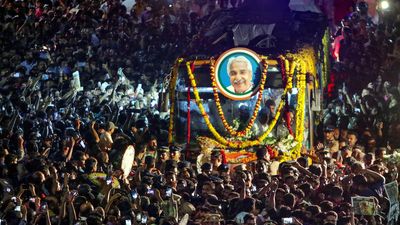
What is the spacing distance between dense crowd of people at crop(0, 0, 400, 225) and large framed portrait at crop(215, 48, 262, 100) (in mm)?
839

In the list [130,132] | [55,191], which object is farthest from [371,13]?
[55,191]

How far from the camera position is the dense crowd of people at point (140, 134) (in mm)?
10383

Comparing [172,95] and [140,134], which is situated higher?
[172,95]

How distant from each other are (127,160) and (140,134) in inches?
54.4

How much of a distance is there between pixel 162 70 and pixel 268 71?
3.52 m

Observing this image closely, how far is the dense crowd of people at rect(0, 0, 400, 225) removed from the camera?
10.4m

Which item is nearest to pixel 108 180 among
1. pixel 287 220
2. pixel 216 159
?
pixel 216 159

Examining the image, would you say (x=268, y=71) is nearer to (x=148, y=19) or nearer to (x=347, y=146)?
(x=347, y=146)

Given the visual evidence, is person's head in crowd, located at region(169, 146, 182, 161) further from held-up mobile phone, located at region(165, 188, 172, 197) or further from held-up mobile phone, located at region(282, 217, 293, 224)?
held-up mobile phone, located at region(282, 217, 293, 224)

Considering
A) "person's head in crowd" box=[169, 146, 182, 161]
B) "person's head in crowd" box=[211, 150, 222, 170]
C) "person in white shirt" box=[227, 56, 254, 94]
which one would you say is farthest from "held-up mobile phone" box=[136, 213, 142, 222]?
"person in white shirt" box=[227, 56, 254, 94]

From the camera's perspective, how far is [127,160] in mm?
12156

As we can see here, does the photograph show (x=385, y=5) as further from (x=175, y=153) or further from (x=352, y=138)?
(x=175, y=153)

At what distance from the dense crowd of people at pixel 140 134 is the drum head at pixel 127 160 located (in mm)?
93

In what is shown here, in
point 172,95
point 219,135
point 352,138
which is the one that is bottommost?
point 352,138
